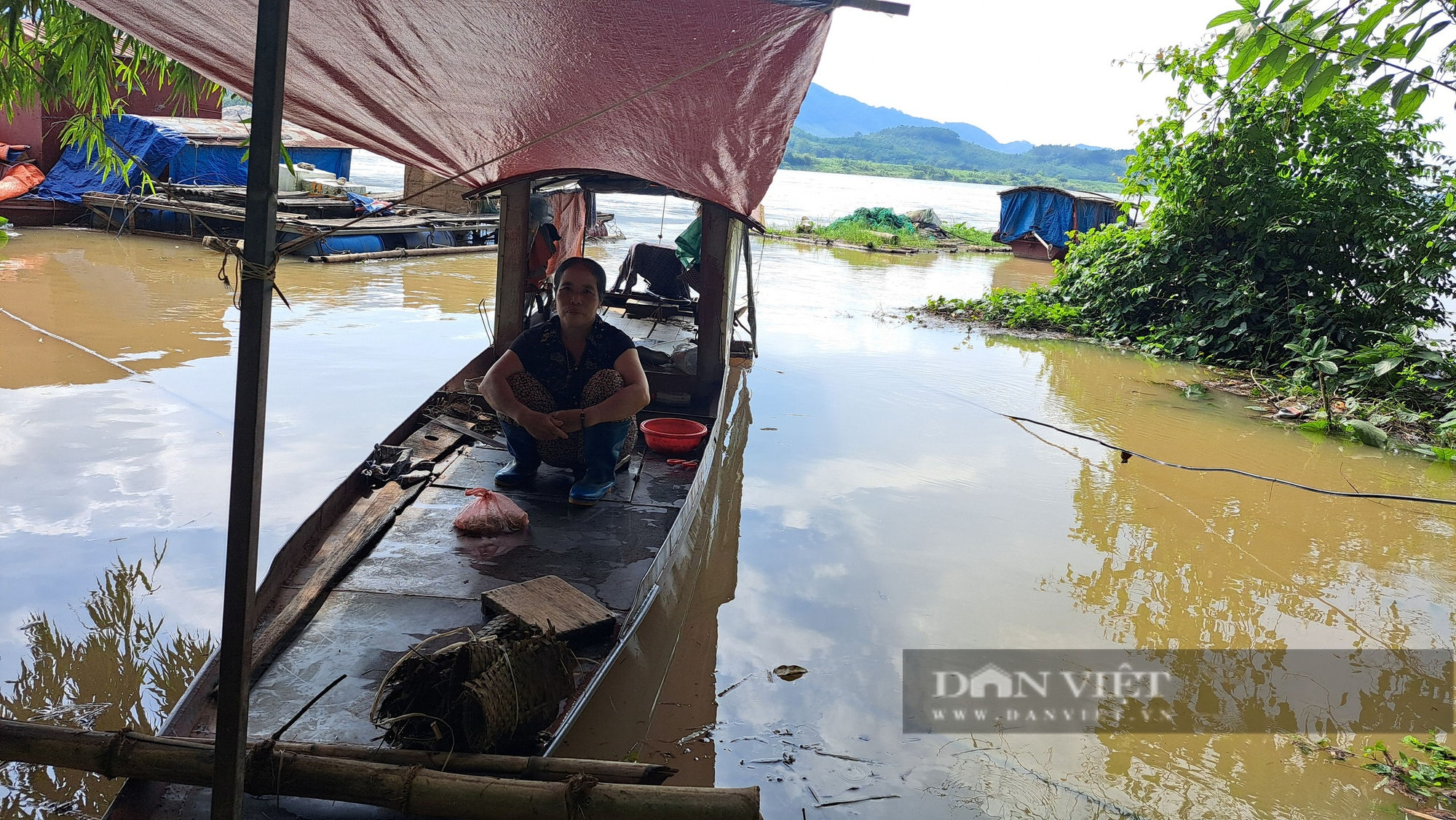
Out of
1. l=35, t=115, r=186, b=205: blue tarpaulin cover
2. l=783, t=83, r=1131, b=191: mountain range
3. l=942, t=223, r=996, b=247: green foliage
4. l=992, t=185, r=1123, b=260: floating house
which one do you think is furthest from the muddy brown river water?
l=783, t=83, r=1131, b=191: mountain range

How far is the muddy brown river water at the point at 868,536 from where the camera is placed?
3.64m

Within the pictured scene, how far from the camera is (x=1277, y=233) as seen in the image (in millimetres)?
12164

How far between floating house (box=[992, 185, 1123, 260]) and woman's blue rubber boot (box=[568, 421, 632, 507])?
23420 millimetres

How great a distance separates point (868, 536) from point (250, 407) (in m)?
4.46

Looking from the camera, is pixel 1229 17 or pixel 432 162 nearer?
pixel 1229 17

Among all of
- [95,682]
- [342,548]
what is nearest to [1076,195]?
[342,548]

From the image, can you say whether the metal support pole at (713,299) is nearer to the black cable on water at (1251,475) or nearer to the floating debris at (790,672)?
the black cable on water at (1251,475)

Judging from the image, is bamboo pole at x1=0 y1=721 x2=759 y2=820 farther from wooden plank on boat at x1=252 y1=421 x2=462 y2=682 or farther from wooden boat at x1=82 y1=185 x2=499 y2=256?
wooden boat at x1=82 y1=185 x2=499 y2=256

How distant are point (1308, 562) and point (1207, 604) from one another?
123 cm

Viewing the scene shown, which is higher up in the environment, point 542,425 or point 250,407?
point 250,407

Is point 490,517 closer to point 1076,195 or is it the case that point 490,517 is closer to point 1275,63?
point 1275,63

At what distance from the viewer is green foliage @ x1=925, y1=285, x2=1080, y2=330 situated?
47.1 feet

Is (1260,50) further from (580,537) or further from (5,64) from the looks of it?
(5,64)

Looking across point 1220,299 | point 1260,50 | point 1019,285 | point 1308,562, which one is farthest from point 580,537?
point 1019,285
